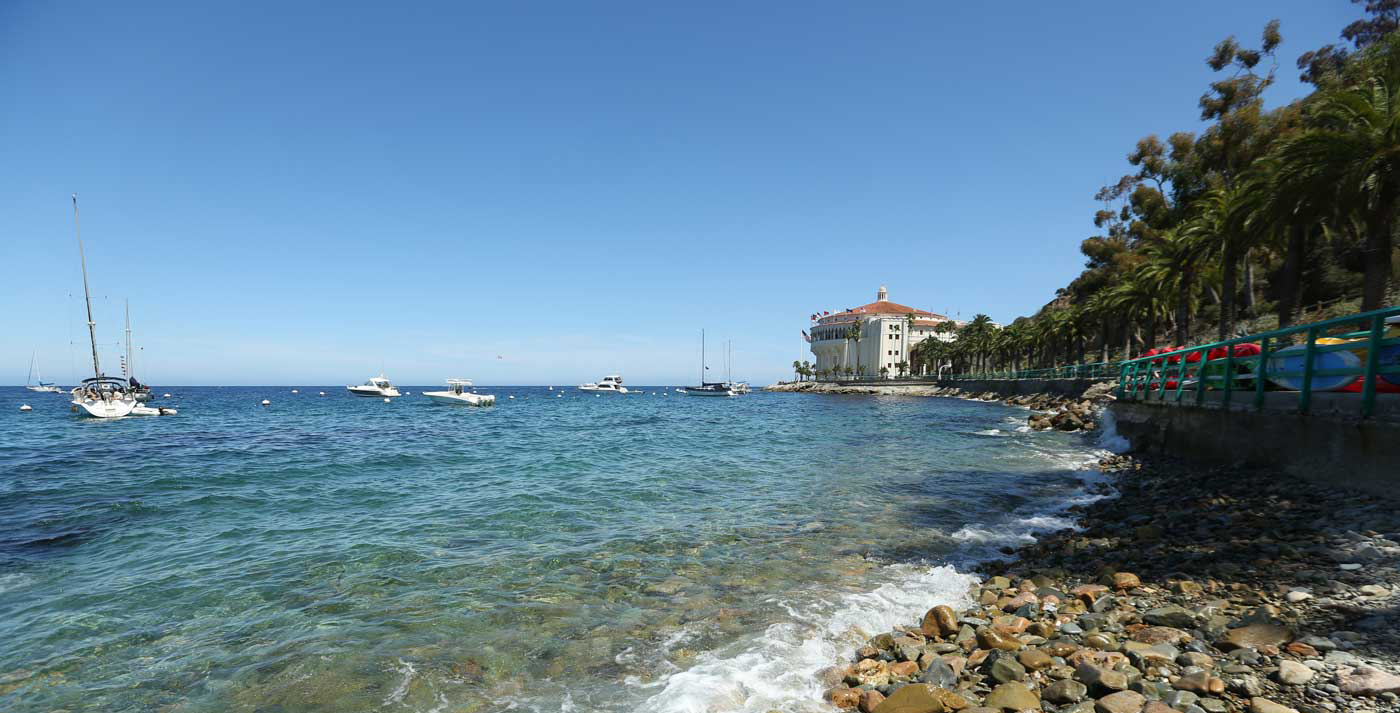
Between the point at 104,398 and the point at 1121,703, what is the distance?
2613 inches

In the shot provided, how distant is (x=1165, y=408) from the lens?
16.5 meters

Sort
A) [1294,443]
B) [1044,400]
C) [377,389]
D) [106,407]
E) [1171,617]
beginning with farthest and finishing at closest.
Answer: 1. [377,389]
2. [1044,400]
3. [106,407]
4. [1294,443]
5. [1171,617]

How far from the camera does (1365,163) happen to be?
19172 mm

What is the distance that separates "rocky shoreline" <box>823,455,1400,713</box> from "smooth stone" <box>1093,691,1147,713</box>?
0.04ft

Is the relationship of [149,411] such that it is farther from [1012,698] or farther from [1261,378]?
[1261,378]

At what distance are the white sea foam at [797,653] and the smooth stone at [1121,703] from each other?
2.11 meters

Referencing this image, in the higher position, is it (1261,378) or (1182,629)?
(1261,378)

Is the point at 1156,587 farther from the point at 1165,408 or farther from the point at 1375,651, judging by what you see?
the point at 1165,408

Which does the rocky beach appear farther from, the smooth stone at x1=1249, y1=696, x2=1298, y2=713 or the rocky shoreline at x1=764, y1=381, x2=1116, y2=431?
the rocky shoreline at x1=764, y1=381, x2=1116, y2=431

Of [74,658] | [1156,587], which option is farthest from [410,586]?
[1156,587]

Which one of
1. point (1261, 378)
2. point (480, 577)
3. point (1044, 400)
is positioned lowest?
point (480, 577)

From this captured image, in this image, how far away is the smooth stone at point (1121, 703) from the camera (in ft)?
13.7

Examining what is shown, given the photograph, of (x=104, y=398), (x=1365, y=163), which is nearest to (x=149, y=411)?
(x=104, y=398)

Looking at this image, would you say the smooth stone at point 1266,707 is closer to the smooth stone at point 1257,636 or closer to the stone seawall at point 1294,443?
the smooth stone at point 1257,636
